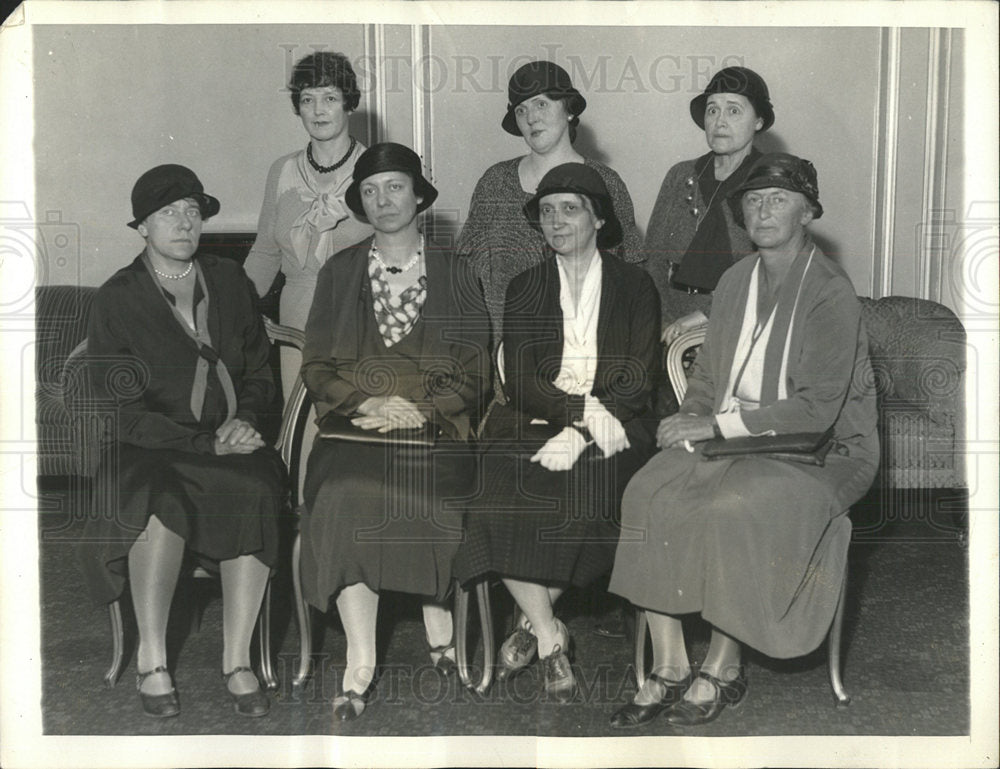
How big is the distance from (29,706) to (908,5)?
3426 millimetres

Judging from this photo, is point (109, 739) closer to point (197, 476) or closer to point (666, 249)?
point (197, 476)

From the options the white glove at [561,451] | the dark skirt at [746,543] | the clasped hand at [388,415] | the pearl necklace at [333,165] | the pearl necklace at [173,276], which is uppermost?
the pearl necklace at [333,165]

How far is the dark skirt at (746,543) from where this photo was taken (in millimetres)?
2807

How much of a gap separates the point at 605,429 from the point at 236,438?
110cm

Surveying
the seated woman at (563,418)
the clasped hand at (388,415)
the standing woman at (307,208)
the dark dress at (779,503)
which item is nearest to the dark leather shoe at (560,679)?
the seated woman at (563,418)

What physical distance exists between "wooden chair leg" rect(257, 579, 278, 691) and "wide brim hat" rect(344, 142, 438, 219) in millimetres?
1214

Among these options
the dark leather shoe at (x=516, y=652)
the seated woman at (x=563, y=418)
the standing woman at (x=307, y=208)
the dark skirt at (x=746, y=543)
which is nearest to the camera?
the dark skirt at (x=746, y=543)

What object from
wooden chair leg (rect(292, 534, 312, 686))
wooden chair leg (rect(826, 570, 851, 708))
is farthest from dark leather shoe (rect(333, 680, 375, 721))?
wooden chair leg (rect(826, 570, 851, 708))

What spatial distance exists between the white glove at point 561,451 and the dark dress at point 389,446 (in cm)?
21

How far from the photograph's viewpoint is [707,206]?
3166mm

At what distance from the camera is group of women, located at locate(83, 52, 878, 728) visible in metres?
2.87

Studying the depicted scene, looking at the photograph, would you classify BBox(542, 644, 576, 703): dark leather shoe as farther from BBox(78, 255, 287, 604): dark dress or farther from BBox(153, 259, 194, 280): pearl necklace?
BBox(153, 259, 194, 280): pearl necklace

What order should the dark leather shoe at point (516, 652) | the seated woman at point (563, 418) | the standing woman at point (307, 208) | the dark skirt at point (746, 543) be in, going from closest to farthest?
the dark skirt at point (746, 543), the seated woman at point (563, 418), the dark leather shoe at point (516, 652), the standing woman at point (307, 208)

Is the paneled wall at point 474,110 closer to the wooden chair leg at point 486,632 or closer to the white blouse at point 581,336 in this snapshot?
the white blouse at point 581,336
